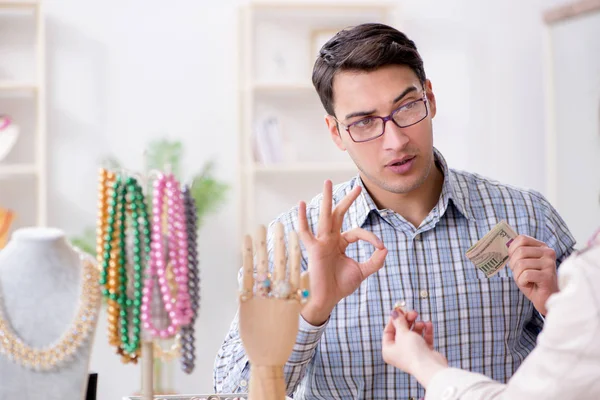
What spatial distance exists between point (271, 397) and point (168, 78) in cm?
347

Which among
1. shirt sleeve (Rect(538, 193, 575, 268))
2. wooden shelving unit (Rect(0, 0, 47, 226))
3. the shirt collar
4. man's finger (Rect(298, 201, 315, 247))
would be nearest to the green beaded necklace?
man's finger (Rect(298, 201, 315, 247))

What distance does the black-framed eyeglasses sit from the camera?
1.81 meters

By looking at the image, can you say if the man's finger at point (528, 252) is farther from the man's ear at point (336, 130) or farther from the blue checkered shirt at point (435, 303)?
the man's ear at point (336, 130)

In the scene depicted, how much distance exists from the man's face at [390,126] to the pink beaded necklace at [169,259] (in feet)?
2.22

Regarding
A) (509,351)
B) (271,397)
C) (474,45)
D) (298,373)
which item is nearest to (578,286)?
(271,397)

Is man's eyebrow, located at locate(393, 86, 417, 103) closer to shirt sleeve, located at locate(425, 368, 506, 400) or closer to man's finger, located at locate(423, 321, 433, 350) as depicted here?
man's finger, located at locate(423, 321, 433, 350)

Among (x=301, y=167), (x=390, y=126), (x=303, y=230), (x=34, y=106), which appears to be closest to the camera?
(x=303, y=230)

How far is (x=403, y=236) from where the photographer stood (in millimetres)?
1942

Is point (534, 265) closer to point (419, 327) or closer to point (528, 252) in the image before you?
point (528, 252)

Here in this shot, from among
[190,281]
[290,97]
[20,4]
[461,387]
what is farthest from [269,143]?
Answer: [461,387]

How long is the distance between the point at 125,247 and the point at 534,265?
88 centimetres

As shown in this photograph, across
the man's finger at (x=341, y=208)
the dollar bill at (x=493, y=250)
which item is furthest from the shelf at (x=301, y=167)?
the man's finger at (x=341, y=208)

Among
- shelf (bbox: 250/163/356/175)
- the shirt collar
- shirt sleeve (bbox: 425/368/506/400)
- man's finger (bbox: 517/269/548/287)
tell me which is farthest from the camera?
shelf (bbox: 250/163/356/175)

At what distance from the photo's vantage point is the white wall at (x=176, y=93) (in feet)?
14.8
